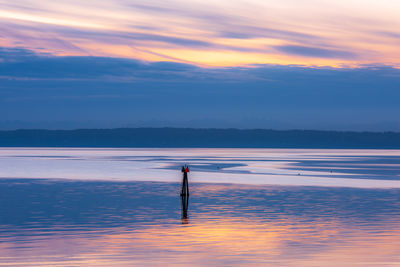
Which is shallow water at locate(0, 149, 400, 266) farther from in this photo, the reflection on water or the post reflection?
the post reflection

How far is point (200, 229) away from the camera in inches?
910

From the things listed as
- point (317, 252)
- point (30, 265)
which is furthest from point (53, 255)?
point (317, 252)

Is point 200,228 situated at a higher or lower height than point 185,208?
lower

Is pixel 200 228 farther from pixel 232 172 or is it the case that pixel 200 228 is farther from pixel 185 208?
pixel 232 172

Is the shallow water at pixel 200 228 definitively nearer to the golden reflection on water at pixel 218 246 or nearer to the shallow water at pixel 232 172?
the golden reflection on water at pixel 218 246

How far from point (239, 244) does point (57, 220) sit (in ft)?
30.3

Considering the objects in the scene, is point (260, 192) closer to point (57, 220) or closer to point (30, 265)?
point (57, 220)

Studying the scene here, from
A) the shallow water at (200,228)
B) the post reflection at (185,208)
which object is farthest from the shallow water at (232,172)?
the post reflection at (185,208)

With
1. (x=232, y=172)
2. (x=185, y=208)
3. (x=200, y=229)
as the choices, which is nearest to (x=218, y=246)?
(x=200, y=229)

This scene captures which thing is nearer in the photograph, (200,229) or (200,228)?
(200,229)

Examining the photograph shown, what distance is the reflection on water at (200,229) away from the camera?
17.3 m

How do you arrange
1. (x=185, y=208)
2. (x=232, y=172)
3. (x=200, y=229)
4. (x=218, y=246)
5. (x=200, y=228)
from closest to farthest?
1. (x=218, y=246)
2. (x=200, y=229)
3. (x=200, y=228)
4. (x=185, y=208)
5. (x=232, y=172)

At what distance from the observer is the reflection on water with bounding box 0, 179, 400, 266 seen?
56.7ft

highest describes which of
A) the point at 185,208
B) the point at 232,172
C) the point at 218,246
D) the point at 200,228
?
the point at 232,172
